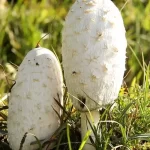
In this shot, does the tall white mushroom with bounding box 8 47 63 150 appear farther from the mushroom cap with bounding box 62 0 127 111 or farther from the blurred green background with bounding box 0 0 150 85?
the blurred green background with bounding box 0 0 150 85

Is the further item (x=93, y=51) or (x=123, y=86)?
(x=123, y=86)

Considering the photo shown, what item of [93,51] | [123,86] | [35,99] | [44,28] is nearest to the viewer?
[93,51]

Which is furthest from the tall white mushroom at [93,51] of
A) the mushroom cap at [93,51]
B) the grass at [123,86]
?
the grass at [123,86]

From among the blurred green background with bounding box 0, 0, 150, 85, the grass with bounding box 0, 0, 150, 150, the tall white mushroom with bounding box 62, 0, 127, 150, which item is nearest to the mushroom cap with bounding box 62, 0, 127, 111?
the tall white mushroom with bounding box 62, 0, 127, 150

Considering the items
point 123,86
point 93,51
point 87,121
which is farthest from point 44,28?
point 93,51

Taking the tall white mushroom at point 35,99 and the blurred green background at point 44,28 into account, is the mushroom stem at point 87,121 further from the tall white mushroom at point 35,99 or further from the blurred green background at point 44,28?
the blurred green background at point 44,28

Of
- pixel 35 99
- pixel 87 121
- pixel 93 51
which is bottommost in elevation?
pixel 87 121

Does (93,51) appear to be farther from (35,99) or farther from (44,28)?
(44,28)
